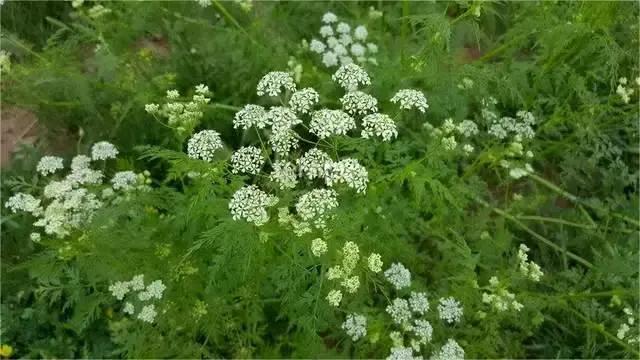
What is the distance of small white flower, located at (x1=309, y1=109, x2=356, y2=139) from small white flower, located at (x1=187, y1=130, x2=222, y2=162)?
59 cm

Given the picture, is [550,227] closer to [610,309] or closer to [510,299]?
[610,309]

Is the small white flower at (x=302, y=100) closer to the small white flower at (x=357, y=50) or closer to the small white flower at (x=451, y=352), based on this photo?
the small white flower at (x=357, y=50)

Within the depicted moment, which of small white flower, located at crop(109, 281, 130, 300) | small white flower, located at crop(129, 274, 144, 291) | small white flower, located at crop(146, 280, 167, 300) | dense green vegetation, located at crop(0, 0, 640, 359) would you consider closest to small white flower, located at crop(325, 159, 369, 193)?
dense green vegetation, located at crop(0, 0, 640, 359)

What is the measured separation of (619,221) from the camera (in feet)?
18.6

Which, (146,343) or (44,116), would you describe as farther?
(44,116)

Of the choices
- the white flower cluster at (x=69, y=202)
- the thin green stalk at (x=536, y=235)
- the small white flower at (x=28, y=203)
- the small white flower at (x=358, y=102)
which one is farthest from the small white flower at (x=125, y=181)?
the thin green stalk at (x=536, y=235)

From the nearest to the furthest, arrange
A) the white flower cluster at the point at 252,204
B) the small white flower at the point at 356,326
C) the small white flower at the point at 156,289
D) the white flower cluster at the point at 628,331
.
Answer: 1. the white flower cluster at the point at 252,204
2. the small white flower at the point at 156,289
3. the small white flower at the point at 356,326
4. the white flower cluster at the point at 628,331

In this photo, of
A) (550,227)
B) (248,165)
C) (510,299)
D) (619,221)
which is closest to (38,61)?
(248,165)

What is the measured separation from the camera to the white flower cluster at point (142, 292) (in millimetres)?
4012

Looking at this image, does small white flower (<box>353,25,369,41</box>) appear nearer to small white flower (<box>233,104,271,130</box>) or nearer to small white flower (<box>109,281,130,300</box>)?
small white flower (<box>233,104,271,130</box>)

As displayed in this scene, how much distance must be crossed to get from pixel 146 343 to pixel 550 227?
3865 mm

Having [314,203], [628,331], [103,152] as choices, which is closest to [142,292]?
[103,152]

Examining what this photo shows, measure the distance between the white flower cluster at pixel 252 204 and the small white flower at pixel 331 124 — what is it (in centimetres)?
48

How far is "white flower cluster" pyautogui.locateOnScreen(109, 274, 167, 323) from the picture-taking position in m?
4.01
